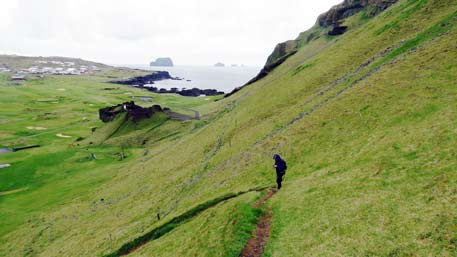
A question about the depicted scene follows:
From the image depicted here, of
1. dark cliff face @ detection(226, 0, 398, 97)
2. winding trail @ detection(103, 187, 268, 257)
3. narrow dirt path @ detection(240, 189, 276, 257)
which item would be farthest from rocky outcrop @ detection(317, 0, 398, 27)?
narrow dirt path @ detection(240, 189, 276, 257)

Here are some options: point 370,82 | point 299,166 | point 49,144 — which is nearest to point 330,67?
point 370,82

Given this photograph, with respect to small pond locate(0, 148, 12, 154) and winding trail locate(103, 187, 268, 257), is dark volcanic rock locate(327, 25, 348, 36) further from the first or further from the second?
small pond locate(0, 148, 12, 154)

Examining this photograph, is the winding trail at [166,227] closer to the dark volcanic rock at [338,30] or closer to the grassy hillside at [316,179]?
the grassy hillside at [316,179]

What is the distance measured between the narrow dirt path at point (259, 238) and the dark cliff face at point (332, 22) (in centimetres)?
11273

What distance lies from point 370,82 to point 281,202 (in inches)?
1045

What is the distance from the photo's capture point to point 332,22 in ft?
524

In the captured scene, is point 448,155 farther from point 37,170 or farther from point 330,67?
point 37,170

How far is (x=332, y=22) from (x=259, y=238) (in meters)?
160

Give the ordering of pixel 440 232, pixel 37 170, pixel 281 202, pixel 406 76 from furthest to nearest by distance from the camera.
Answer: pixel 37 170 < pixel 406 76 < pixel 281 202 < pixel 440 232

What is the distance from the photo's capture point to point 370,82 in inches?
1705

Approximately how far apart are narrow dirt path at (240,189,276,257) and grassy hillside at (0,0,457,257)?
1.82 ft

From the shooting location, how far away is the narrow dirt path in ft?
69.7

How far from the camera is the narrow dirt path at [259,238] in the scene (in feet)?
69.7

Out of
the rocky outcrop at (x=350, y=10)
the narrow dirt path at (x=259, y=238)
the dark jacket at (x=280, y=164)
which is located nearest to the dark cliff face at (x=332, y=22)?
the rocky outcrop at (x=350, y=10)
